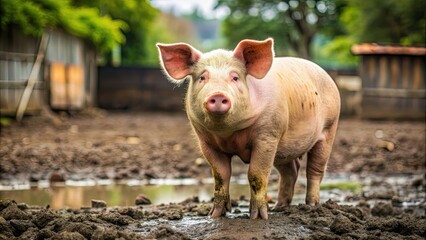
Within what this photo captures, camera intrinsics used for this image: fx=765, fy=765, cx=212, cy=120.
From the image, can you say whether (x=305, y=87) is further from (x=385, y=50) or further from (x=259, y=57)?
(x=385, y=50)

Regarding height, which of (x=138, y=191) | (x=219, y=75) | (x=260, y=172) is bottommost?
(x=138, y=191)

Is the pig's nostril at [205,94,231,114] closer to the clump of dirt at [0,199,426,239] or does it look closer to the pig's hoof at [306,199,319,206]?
the clump of dirt at [0,199,426,239]

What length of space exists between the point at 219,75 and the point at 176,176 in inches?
190

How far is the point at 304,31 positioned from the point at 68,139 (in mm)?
33304

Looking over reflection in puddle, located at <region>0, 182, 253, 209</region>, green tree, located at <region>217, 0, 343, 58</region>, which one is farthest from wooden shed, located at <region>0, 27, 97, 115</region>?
green tree, located at <region>217, 0, 343, 58</region>

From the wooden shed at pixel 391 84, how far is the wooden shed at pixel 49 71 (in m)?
8.35

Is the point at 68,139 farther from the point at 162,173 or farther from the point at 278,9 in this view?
the point at 278,9

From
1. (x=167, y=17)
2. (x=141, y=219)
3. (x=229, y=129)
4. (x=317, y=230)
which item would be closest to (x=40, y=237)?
(x=141, y=219)

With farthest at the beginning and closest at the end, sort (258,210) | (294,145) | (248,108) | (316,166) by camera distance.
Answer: (316,166) → (294,145) → (258,210) → (248,108)

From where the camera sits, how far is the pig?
513cm

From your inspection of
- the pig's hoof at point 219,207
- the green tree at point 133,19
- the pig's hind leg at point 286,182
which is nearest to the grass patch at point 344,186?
the pig's hind leg at point 286,182

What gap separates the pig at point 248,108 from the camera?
513 centimetres

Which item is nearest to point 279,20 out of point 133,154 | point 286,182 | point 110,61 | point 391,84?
point 110,61

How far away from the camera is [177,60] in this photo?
5523 millimetres
